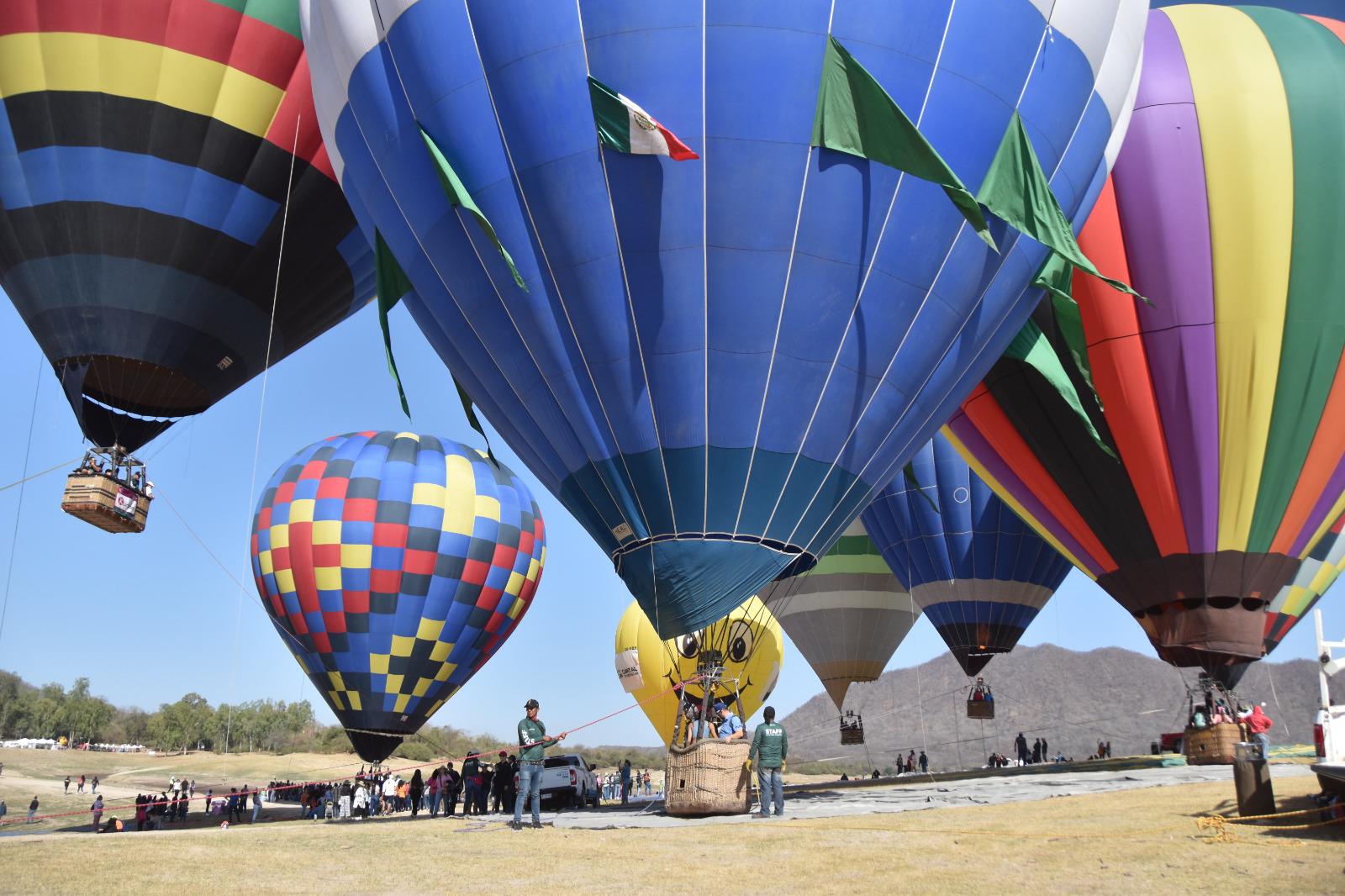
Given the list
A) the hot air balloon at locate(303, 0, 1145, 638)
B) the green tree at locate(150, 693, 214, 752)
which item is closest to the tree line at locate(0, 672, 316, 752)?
the green tree at locate(150, 693, 214, 752)

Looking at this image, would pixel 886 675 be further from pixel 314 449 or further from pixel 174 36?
pixel 174 36

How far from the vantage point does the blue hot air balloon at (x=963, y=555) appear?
20.6m

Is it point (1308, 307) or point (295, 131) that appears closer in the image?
point (1308, 307)

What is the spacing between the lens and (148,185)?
45.4ft

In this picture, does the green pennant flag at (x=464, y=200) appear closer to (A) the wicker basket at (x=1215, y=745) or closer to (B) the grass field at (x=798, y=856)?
(B) the grass field at (x=798, y=856)

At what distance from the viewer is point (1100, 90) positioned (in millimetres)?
10211

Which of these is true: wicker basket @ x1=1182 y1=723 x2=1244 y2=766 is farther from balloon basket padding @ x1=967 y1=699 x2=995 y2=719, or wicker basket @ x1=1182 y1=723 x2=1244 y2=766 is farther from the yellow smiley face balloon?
balloon basket padding @ x1=967 y1=699 x2=995 y2=719

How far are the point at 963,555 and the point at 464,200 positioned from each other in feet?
47.1

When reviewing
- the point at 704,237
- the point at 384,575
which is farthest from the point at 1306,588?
the point at 384,575

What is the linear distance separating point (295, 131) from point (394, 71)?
5477 millimetres

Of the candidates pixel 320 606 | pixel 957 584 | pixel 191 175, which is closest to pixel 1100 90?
pixel 191 175

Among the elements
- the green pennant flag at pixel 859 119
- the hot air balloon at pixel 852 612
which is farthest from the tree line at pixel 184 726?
the green pennant flag at pixel 859 119

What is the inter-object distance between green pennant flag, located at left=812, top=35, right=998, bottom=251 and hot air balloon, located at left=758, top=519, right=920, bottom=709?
17.8m

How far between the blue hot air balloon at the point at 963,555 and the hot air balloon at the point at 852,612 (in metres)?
3.97
